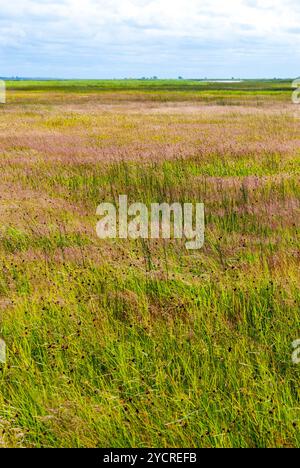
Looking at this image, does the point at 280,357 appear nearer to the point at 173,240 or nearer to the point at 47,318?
the point at 47,318

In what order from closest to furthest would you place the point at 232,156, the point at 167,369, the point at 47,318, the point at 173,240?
1. the point at 167,369
2. the point at 47,318
3. the point at 173,240
4. the point at 232,156

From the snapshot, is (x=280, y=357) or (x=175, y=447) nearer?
(x=175, y=447)

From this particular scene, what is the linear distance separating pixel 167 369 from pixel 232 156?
12468mm

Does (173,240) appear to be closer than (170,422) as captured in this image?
No

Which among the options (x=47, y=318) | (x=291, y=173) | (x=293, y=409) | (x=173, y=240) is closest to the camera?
(x=293, y=409)

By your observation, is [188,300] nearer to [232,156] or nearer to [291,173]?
[291,173]

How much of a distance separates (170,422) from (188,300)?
6.27 ft

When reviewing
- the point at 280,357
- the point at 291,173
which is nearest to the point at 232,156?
the point at 291,173

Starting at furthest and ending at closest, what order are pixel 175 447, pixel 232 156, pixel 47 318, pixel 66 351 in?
pixel 232 156
pixel 47 318
pixel 66 351
pixel 175 447

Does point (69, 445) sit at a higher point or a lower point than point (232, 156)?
lower

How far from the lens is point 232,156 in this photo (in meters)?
15.8

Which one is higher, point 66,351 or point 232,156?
point 232,156

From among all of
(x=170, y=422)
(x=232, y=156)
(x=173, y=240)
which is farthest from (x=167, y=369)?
(x=232, y=156)

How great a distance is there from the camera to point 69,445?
3316mm
